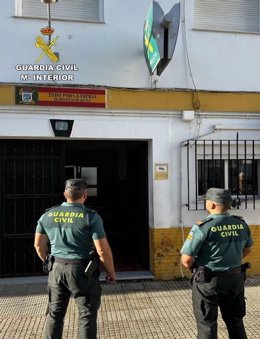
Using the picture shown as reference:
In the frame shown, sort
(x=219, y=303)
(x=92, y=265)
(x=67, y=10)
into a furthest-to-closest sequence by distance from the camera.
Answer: (x=67, y=10) → (x=92, y=265) → (x=219, y=303)

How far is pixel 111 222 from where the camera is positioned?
9859 mm

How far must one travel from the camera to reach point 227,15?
726 cm

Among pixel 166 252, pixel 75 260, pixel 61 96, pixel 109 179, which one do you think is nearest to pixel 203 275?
pixel 75 260

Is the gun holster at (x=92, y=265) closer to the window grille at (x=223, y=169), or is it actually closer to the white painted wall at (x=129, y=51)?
the window grille at (x=223, y=169)

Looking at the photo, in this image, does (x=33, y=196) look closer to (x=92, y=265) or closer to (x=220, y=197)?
(x=92, y=265)

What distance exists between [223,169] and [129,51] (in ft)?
8.52

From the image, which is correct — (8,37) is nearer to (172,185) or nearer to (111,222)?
(172,185)

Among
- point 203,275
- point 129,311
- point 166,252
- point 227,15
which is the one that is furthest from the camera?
point 227,15

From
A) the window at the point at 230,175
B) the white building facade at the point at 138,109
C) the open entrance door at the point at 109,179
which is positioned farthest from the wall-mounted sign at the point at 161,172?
the open entrance door at the point at 109,179

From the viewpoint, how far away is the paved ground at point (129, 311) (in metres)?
4.66

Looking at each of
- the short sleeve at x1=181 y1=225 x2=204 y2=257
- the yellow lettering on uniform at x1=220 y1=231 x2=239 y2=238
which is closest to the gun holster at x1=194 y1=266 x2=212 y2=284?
the short sleeve at x1=181 y1=225 x2=204 y2=257

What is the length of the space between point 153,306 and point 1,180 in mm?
3169

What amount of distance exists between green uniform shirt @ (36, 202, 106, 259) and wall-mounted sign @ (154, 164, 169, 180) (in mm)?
3024

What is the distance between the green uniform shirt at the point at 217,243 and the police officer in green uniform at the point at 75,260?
2.75 feet
